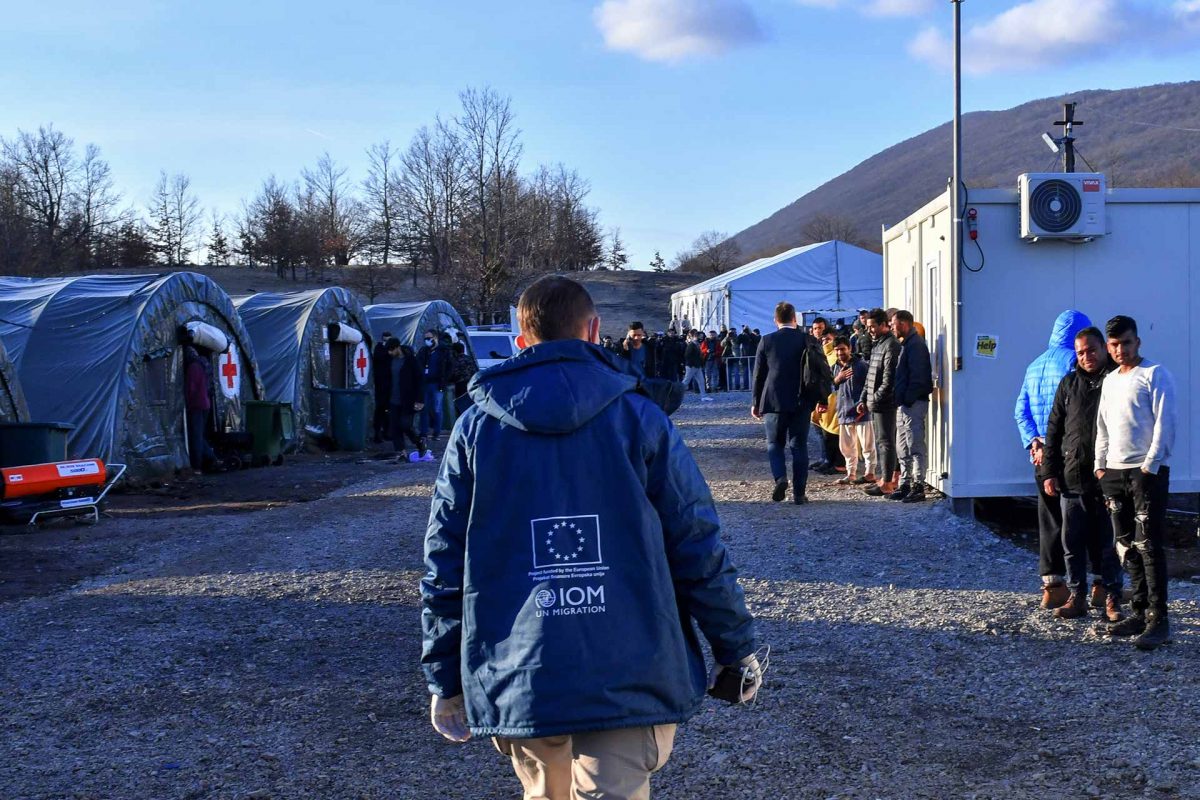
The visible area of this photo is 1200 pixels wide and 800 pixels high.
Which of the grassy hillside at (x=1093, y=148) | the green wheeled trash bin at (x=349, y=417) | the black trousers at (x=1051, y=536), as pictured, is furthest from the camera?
the grassy hillside at (x=1093, y=148)

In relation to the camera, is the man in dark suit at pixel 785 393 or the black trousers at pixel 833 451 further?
the black trousers at pixel 833 451

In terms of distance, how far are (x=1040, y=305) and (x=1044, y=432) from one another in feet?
11.9

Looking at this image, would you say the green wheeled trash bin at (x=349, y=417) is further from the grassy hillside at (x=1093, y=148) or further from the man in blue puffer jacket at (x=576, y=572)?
the grassy hillside at (x=1093, y=148)

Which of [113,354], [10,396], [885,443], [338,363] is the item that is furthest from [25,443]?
[338,363]

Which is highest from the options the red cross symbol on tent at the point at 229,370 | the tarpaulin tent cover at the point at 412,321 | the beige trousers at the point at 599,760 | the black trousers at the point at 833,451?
the tarpaulin tent cover at the point at 412,321

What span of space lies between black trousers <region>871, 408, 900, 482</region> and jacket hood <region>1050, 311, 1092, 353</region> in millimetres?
4657

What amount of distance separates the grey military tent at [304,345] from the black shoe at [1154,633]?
15134mm

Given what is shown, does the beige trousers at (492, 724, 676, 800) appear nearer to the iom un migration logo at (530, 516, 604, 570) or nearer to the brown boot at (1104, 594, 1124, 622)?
the iom un migration logo at (530, 516, 604, 570)

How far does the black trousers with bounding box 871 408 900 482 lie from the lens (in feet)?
40.1

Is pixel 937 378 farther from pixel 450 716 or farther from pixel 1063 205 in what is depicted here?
pixel 450 716

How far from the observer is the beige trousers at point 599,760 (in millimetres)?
2721

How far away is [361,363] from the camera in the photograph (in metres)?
23.6

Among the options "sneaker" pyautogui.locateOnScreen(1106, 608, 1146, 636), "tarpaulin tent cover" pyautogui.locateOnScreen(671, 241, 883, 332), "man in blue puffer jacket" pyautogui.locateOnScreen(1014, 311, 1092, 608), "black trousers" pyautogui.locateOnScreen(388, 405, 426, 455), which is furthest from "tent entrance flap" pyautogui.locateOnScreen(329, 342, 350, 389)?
"tarpaulin tent cover" pyautogui.locateOnScreen(671, 241, 883, 332)

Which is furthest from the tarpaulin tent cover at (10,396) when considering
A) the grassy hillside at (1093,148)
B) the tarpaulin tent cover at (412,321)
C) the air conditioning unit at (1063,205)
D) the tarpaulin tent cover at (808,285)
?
the grassy hillside at (1093,148)
